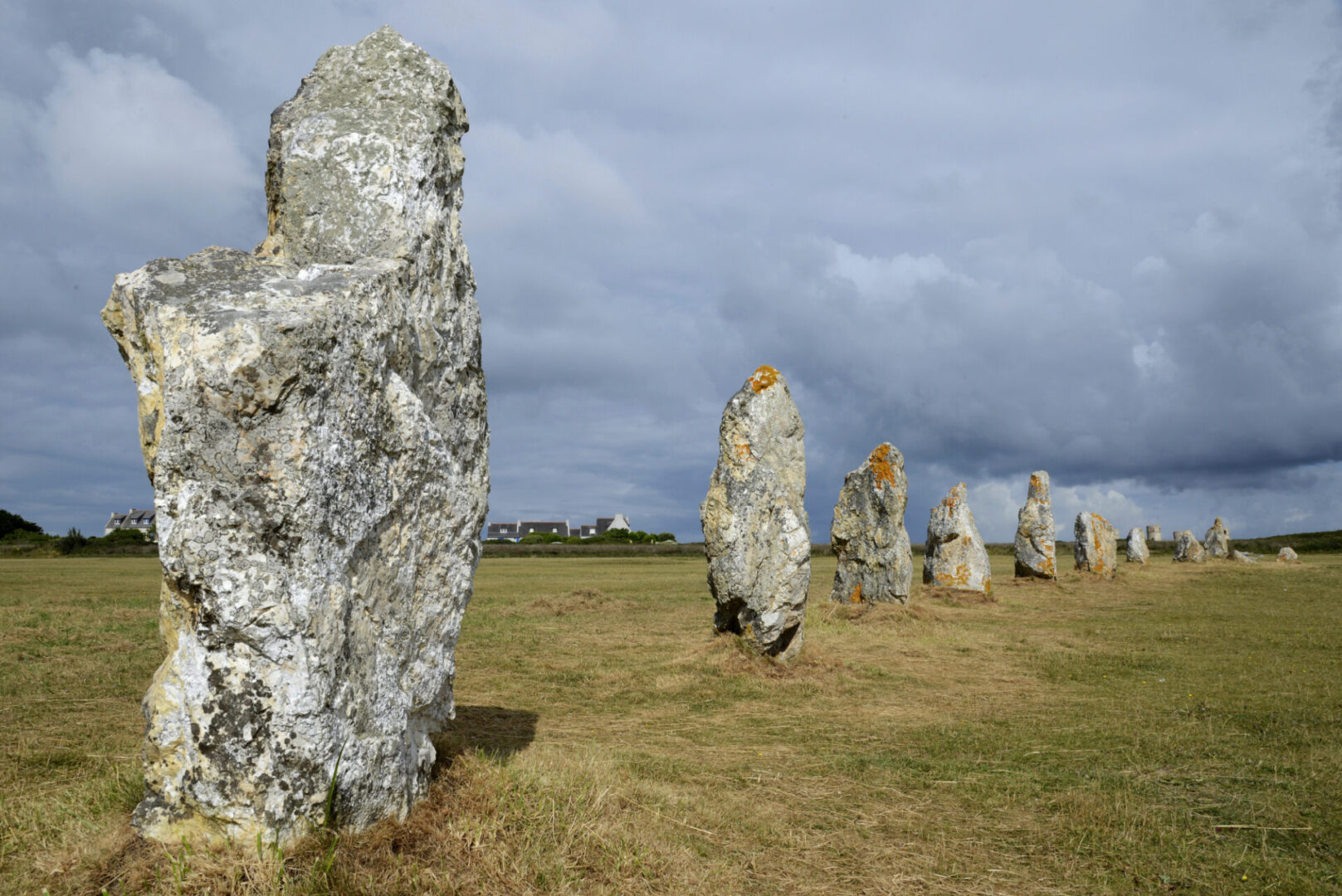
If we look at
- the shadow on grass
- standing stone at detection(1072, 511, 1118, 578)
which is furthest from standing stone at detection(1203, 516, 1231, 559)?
→ the shadow on grass

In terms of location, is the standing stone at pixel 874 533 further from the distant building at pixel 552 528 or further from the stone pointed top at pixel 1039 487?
the distant building at pixel 552 528

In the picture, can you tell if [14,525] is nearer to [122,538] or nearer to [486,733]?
[122,538]

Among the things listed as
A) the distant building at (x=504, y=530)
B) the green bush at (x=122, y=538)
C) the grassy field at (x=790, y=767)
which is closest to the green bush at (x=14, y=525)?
the green bush at (x=122, y=538)

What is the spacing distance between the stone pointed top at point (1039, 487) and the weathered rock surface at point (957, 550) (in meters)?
5.74

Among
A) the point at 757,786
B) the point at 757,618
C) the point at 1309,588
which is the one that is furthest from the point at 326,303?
the point at 1309,588

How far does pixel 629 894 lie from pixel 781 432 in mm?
8603

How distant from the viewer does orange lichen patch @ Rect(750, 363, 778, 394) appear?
1273 cm

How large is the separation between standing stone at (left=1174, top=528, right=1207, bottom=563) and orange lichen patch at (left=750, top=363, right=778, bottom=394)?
102ft

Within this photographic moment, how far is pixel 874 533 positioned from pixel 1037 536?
9.80 meters

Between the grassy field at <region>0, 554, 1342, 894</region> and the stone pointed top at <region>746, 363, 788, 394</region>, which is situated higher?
the stone pointed top at <region>746, 363, 788, 394</region>

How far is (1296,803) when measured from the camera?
6.59 metres

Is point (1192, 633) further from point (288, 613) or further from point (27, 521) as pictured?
point (27, 521)

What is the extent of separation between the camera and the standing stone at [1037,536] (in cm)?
2536

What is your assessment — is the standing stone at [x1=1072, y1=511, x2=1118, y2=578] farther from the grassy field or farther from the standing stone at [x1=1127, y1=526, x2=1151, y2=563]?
the grassy field
